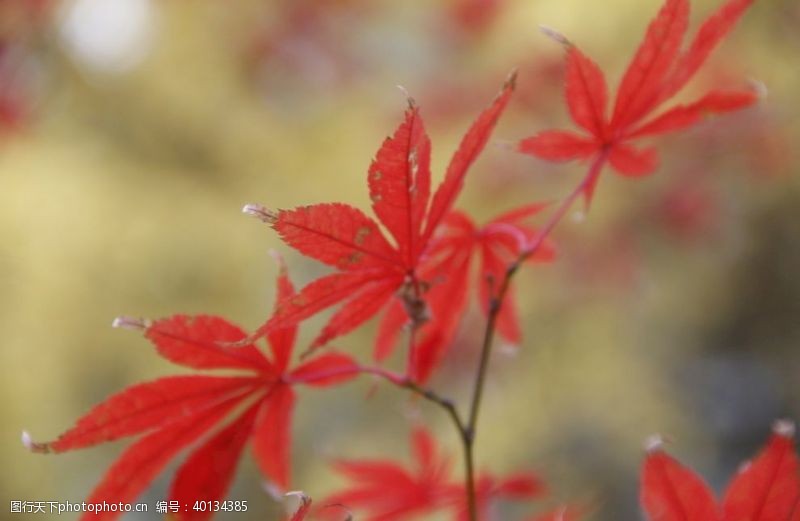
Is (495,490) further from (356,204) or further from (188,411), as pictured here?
(356,204)

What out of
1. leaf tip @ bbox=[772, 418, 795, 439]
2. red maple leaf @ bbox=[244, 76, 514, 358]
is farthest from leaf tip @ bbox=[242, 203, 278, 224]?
leaf tip @ bbox=[772, 418, 795, 439]

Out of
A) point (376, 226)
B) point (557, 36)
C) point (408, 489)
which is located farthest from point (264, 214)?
point (408, 489)

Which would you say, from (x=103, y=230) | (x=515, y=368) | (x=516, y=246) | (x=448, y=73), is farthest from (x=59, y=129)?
(x=516, y=246)

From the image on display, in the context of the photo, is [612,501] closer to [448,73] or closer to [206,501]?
[448,73]

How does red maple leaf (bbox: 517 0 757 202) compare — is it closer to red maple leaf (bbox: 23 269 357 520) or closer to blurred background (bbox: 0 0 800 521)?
red maple leaf (bbox: 23 269 357 520)

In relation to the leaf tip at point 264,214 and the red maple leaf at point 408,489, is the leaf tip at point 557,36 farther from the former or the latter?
the red maple leaf at point 408,489

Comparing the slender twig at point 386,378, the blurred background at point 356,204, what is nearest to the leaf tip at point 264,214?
the slender twig at point 386,378
